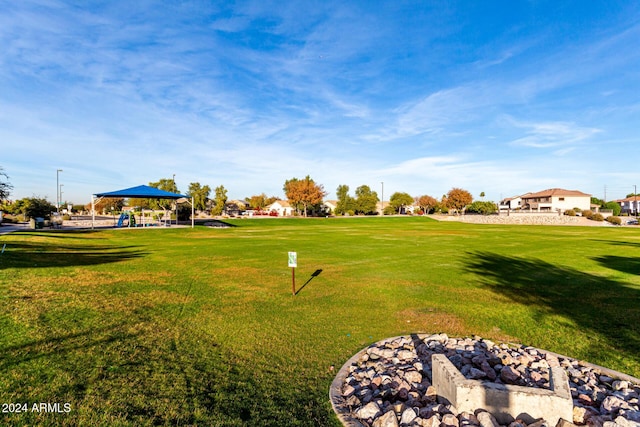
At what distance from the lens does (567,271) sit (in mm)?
11758

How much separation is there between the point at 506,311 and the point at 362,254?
31.5 ft

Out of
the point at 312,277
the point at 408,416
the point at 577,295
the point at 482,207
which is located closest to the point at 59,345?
the point at 408,416

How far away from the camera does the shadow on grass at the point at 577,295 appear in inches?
237

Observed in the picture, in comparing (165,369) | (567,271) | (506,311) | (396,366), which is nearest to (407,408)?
(396,366)

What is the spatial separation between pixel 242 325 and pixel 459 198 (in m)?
92.2

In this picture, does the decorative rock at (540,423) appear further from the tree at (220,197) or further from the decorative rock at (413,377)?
the tree at (220,197)

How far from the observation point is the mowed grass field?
3.81 metres

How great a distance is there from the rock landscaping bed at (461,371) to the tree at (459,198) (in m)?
91.2

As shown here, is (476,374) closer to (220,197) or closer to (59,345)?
(59,345)

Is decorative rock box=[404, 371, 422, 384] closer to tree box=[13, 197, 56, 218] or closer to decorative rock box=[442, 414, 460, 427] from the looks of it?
decorative rock box=[442, 414, 460, 427]

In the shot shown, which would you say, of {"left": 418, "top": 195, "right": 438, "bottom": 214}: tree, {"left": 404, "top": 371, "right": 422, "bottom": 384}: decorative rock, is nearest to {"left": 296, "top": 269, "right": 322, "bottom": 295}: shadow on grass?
{"left": 404, "top": 371, "right": 422, "bottom": 384}: decorative rock

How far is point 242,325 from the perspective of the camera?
638 cm

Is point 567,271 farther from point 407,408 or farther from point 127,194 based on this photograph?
point 127,194

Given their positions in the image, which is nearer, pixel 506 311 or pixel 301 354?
pixel 301 354
